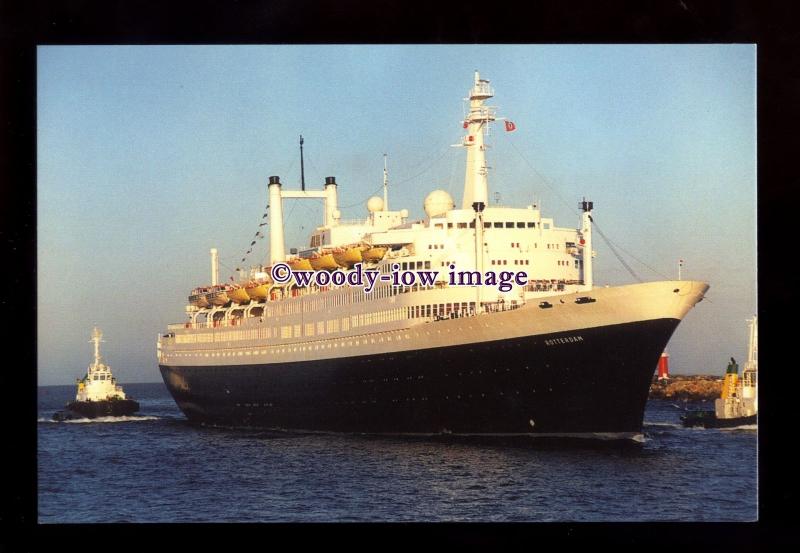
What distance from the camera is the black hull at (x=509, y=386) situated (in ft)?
102

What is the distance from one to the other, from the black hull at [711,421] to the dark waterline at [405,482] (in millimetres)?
3743

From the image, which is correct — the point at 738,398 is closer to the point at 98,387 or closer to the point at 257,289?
the point at 257,289

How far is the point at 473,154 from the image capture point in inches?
1431

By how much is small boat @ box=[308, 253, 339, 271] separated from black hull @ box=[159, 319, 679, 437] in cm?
323

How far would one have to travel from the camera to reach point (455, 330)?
1316 inches

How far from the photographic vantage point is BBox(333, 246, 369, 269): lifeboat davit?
38147mm

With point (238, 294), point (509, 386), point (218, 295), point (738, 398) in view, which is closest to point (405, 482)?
point (509, 386)

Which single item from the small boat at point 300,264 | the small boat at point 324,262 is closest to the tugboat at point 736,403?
the small boat at point 324,262

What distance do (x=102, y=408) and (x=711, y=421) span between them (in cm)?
2424

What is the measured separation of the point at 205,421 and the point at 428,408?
16.4 meters

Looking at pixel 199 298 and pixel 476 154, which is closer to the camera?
pixel 476 154

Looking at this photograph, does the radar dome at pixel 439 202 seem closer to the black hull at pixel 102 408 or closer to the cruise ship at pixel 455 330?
the cruise ship at pixel 455 330

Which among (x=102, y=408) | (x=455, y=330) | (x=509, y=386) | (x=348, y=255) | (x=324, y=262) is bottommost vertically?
(x=102, y=408)
